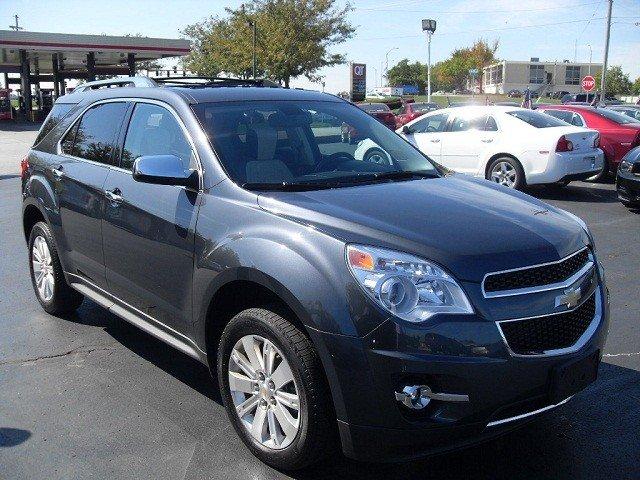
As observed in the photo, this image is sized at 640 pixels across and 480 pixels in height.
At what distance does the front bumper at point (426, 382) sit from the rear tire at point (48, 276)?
329cm

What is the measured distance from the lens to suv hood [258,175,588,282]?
114 inches

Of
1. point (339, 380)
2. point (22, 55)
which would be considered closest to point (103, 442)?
point (339, 380)

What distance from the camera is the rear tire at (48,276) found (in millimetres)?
5348

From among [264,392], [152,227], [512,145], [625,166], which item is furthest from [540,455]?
[512,145]

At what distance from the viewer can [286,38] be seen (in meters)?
44.1

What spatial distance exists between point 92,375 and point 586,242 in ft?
10.2

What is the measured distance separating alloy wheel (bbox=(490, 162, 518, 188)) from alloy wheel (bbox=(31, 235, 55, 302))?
8.38m

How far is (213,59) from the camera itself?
5131 centimetres

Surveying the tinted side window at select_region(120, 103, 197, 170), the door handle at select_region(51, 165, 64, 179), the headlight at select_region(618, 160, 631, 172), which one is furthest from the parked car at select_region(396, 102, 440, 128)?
the tinted side window at select_region(120, 103, 197, 170)

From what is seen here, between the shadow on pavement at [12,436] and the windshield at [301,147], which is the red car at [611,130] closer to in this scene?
the windshield at [301,147]

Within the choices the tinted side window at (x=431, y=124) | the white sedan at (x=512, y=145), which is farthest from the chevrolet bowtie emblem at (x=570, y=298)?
the tinted side window at (x=431, y=124)

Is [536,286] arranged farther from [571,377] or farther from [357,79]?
[357,79]

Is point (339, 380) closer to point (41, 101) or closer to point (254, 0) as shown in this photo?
point (254, 0)

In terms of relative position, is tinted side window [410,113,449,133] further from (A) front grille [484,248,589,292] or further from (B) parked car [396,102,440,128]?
(B) parked car [396,102,440,128]
